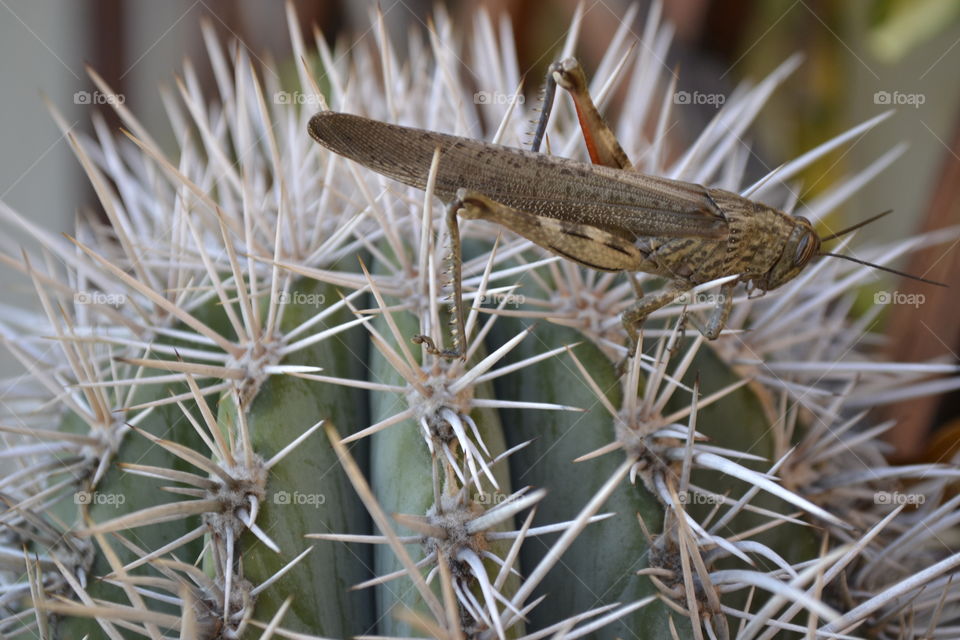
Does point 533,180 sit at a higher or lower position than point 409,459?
higher

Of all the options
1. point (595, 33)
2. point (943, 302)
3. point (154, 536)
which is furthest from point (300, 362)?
point (595, 33)

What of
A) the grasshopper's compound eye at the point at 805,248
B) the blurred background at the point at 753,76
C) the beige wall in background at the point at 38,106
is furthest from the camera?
the beige wall in background at the point at 38,106

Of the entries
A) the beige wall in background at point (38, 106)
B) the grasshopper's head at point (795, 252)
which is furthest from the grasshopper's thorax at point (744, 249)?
the beige wall in background at point (38, 106)

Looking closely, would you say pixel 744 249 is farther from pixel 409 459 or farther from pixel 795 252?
pixel 409 459

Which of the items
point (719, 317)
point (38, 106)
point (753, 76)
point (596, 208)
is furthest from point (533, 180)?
point (38, 106)

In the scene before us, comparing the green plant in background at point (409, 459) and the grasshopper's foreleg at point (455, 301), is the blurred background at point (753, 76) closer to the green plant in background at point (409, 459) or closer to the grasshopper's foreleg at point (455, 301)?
the green plant in background at point (409, 459)

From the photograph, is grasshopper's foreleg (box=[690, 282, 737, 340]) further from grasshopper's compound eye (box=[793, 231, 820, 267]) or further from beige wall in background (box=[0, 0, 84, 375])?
beige wall in background (box=[0, 0, 84, 375])
